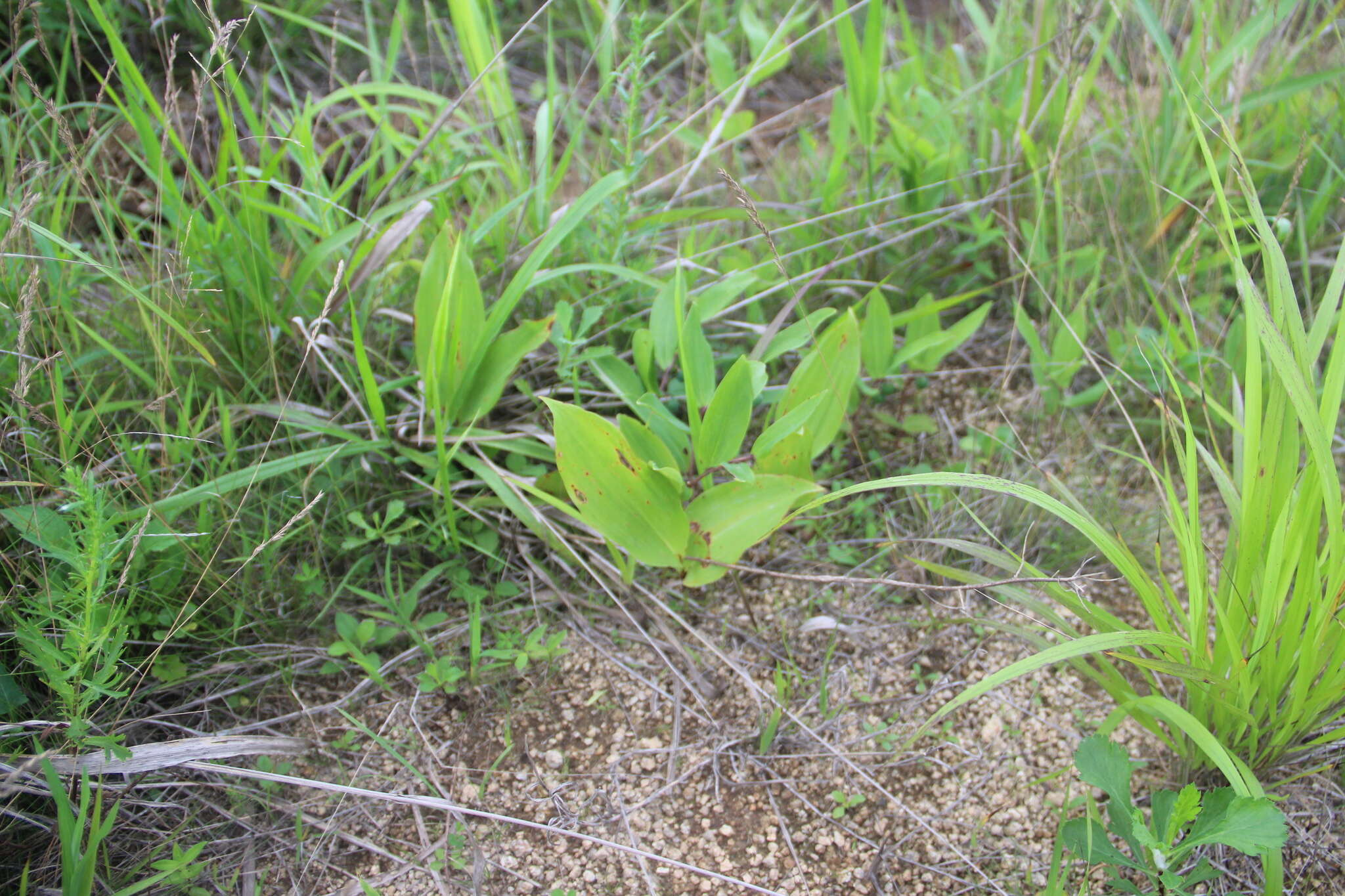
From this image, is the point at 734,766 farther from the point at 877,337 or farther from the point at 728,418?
the point at 877,337

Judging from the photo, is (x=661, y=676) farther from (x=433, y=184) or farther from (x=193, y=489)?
(x=433, y=184)

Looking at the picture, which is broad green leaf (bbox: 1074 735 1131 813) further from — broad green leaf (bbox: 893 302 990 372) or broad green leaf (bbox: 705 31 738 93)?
broad green leaf (bbox: 705 31 738 93)

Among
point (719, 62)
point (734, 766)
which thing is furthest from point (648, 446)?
point (719, 62)

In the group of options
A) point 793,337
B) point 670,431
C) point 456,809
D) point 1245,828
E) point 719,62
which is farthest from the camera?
point 719,62

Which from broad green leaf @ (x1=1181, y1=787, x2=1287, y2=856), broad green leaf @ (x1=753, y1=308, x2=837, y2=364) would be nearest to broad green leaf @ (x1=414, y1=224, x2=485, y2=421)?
broad green leaf @ (x1=753, y1=308, x2=837, y2=364)

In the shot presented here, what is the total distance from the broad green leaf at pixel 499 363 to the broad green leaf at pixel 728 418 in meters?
0.29

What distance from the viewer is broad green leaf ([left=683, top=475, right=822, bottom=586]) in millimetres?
1121

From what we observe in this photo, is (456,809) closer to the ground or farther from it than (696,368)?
closer to the ground

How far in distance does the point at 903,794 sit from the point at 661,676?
0.35 metres

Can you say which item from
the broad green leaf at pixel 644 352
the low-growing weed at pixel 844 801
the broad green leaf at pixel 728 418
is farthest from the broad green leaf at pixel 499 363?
the low-growing weed at pixel 844 801

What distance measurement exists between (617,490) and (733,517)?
0.53 feet

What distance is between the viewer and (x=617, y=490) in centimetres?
110

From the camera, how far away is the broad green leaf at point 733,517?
1.12 meters

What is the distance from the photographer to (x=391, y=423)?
51.9 inches
